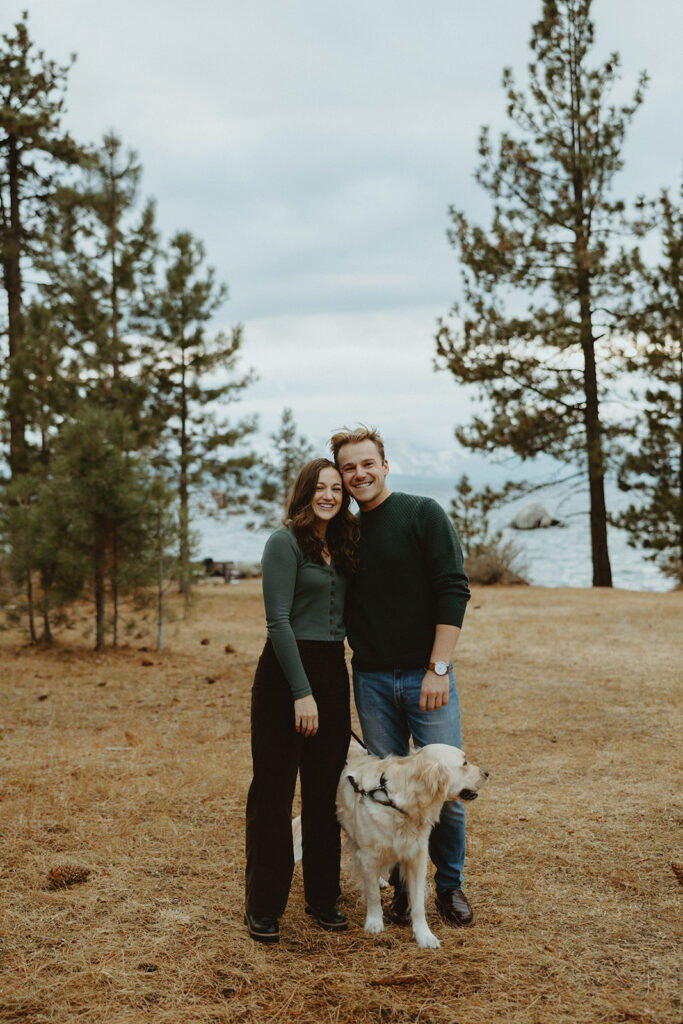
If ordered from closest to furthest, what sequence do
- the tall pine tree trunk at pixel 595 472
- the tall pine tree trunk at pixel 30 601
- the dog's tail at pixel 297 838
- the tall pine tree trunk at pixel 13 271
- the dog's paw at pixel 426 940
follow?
the dog's paw at pixel 426 940, the dog's tail at pixel 297 838, the tall pine tree trunk at pixel 30 601, the tall pine tree trunk at pixel 13 271, the tall pine tree trunk at pixel 595 472

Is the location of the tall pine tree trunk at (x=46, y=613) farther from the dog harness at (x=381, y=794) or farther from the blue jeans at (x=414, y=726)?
the dog harness at (x=381, y=794)

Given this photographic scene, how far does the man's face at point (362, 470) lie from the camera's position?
358cm

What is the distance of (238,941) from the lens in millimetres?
3434

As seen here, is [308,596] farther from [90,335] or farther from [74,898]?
[90,335]

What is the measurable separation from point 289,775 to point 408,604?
0.90 m

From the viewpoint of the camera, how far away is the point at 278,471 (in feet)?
78.7

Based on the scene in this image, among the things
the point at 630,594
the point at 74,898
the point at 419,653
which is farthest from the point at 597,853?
the point at 630,594

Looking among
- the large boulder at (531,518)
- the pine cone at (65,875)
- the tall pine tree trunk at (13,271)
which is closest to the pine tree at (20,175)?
the tall pine tree trunk at (13,271)

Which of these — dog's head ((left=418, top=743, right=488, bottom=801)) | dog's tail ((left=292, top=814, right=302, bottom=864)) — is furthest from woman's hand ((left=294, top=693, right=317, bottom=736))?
dog's tail ((left=292, top=814, right=302, bottom=864))

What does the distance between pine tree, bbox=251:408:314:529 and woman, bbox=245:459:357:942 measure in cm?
1597

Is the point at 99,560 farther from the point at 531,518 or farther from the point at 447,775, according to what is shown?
the point at 531,518

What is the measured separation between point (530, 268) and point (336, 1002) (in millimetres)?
17015

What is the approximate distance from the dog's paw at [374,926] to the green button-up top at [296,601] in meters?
1.06

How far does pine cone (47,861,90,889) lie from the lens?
397cm
